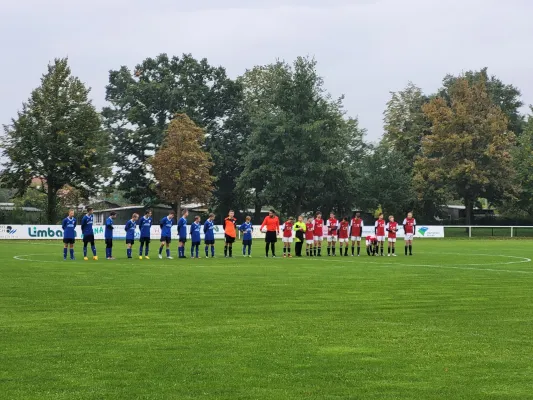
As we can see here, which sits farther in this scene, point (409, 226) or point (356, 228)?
point (409, 226)

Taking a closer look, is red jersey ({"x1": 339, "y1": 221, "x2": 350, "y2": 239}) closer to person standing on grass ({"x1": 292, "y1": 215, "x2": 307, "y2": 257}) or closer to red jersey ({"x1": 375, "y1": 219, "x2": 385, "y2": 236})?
red jersey ({"x1": 375, "y1": 219, "x2": 385, "y2": 236})

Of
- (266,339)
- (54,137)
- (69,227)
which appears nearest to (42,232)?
(54,137)

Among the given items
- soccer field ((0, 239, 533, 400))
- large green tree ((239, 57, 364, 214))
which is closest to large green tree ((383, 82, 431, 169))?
large green tree ((239, 57, 364, 214))

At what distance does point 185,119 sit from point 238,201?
49.7 feet

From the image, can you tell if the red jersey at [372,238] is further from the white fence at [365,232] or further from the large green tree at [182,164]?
the large green tree at [182,164]

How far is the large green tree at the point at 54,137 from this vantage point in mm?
73125

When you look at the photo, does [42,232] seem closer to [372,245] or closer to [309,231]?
[309,231]

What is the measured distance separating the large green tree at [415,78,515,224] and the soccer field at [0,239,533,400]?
59.4 metres

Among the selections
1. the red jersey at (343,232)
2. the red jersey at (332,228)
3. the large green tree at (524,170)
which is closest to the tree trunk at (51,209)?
the red jersey at (332,228)

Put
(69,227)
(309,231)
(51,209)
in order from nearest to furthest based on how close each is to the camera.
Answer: (69,227) → (309,231) → (51,209)

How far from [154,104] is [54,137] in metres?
14.6

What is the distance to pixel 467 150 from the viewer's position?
8006 centimetres

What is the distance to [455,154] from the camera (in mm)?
80625

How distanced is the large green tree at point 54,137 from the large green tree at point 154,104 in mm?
9868
